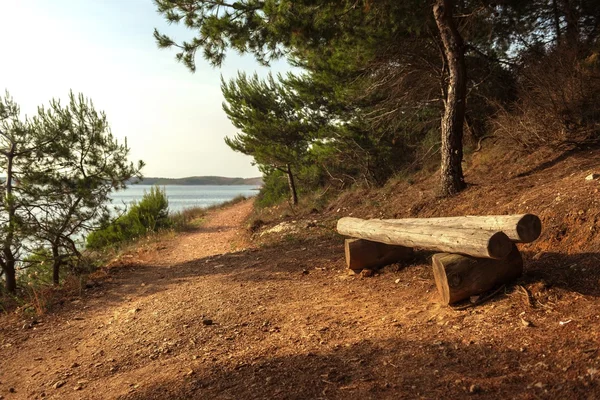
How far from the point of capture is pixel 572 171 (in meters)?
7.38

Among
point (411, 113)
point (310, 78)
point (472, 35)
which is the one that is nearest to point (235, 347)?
point (472, 35)

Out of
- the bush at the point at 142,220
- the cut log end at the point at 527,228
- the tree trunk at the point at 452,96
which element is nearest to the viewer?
the cut log end at the point at 527,228

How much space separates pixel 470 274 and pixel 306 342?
1689 millimetres

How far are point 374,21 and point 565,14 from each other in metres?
5.50

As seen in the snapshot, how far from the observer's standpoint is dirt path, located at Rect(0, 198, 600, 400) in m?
3.11

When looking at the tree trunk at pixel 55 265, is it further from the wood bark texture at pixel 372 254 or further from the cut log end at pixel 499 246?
the cut log end at pixel 499 246

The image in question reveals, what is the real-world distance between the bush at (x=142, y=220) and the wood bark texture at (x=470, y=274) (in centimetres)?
1444

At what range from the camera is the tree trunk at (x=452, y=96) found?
8.17 meters

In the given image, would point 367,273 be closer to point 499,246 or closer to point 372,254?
point 372,254

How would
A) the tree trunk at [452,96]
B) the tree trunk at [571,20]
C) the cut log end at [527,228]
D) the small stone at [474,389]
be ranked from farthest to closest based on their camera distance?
1. the tree trunk at [571,20]
2. the tree trunk at [452,96]
3. the cut log end at [527,228]
4. the small stone at [474,389]

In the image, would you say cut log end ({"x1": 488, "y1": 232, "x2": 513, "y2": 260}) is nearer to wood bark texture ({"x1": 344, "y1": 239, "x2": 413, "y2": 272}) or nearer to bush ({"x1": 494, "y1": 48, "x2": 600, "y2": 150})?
wood bark texture ({"x1": 344, "y1": 239, "x2": 413, "y2": 272})

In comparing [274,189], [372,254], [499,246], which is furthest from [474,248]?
[274,189]

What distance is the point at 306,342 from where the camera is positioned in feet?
14.0

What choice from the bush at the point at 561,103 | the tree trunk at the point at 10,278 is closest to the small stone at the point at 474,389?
the bush at the point at 561,103
